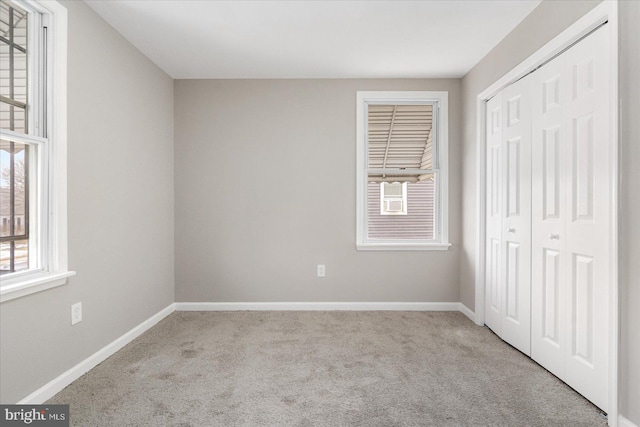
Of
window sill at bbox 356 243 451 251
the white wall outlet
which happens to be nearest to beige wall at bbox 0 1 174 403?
the white wall outlet

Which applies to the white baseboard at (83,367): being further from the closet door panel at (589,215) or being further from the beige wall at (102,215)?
the closet door panel at (589,215)

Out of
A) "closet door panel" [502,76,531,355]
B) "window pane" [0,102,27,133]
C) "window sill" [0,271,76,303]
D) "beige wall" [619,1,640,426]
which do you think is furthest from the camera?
"closet door panel" [502,76,531,355]

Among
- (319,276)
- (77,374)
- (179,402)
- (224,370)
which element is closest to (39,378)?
(77,374)

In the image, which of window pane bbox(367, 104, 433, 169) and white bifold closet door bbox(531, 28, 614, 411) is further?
window pane bbox(367, 104, 433, 169)

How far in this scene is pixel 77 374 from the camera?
2.36 metres

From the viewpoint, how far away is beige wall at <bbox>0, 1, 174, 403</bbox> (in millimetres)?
2039

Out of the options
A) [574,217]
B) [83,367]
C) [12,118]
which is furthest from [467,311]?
[12,118]

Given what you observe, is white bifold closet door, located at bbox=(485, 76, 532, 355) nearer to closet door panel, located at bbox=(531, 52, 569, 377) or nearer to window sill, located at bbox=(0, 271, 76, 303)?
closet door panel, located at bbox=(531, 52, 569, 377)

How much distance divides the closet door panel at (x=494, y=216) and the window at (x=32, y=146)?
3178 mm

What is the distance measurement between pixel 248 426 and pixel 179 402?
48 cm

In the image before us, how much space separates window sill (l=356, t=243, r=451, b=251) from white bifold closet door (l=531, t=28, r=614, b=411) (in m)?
1.35

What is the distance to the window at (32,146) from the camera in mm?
1968

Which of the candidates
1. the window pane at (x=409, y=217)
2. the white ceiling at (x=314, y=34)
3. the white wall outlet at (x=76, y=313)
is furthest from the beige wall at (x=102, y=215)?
the window pane at (x=409, y=217)

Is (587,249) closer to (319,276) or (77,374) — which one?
(319,276)
